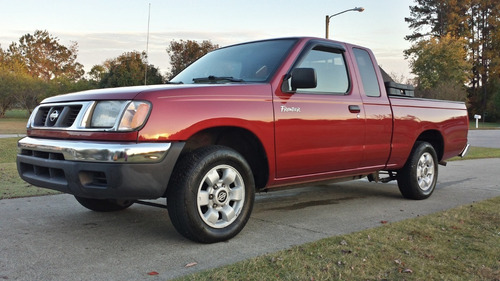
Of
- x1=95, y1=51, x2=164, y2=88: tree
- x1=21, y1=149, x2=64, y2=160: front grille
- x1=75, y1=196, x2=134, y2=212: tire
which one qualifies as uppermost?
x1=95, y1=51, x2=164, y2=88: tree

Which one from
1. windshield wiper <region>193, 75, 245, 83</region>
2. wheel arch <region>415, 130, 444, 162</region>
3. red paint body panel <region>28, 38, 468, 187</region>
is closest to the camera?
red paint body panel <region>28, 38, 468, 187</region>

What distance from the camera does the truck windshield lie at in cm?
466

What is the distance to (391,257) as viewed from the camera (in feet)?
11.8

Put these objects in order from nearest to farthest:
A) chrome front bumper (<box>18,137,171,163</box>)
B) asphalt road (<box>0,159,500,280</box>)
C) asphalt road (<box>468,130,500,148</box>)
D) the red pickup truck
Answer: asphalt road (<box>0,159,500,280</box>) → chrome front bumper (<box>18,137,171,163</box>) → the red pickup truck → asphalt road (<box>468,130,500,148</box>)

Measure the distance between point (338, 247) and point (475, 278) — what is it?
103 centimetres

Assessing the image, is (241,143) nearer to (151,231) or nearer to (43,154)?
(151,231)

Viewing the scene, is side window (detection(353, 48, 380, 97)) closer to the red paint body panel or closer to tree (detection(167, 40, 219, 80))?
the red paint body panel

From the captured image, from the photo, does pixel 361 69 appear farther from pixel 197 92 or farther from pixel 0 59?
pixel 0 59

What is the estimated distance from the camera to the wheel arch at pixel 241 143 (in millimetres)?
4180

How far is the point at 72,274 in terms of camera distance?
10.4 ft

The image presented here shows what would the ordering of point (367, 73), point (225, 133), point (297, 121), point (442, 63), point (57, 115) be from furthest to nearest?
point (442, 63), point (367, 73), point (297, 121), point (225, 133), point (57, 115)

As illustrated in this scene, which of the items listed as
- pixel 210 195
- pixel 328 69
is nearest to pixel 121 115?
pixel 210 195

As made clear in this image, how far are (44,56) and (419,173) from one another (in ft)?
288

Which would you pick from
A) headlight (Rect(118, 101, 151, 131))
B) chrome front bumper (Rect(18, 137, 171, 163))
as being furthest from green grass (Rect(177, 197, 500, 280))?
headlight (Rect(118, 101, 151, 131))
